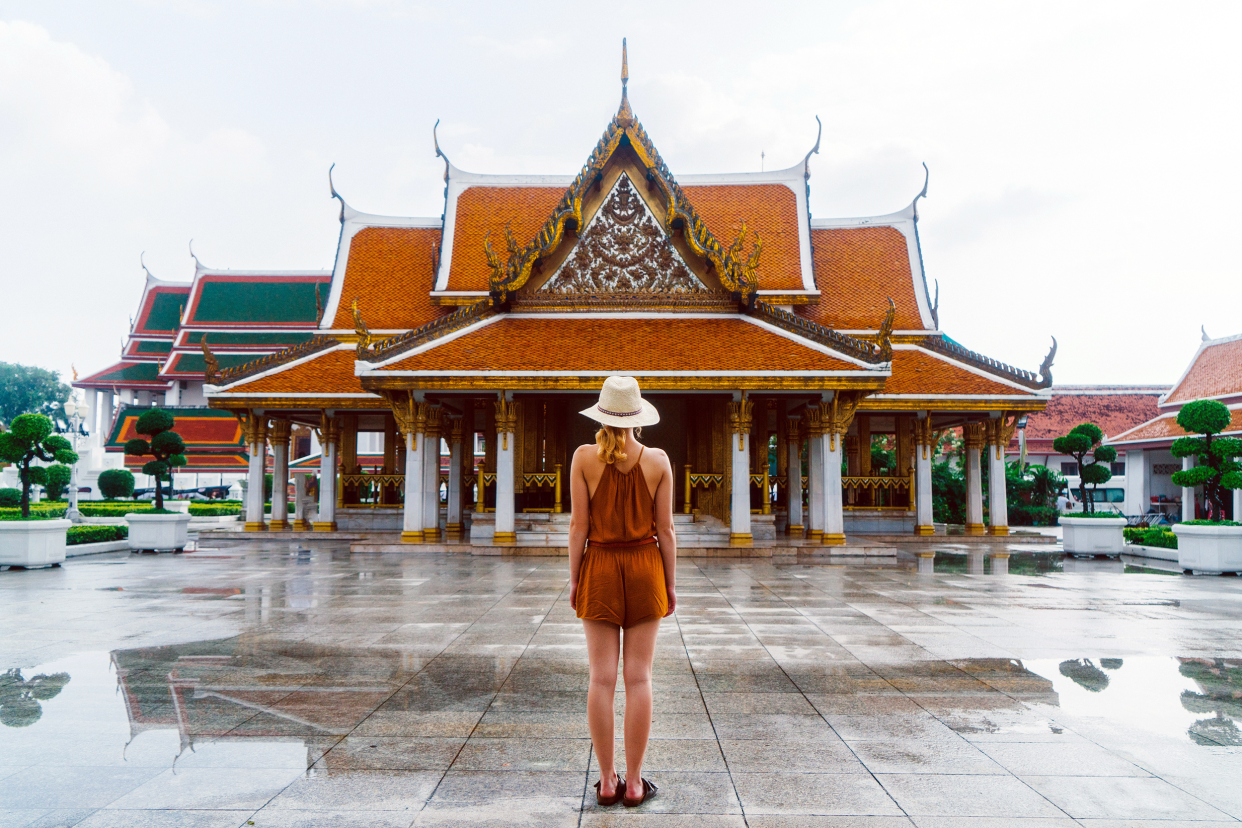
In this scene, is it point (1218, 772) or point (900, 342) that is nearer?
point (1218, 772)

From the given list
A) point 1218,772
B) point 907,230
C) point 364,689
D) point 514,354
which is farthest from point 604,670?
point 907,230

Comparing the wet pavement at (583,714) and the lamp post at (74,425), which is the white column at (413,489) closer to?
the wet pavement at (583,714)

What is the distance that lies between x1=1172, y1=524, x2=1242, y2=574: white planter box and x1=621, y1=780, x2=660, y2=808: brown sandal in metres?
12.2

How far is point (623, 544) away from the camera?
3420 millimetres

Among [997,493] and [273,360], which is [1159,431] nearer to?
[997,493]

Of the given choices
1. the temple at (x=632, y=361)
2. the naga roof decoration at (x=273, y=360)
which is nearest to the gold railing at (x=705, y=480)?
the temple at (x=632, y=361)

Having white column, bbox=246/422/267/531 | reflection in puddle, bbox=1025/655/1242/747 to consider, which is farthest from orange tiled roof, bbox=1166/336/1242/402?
white column, bbox=246/422/267/531

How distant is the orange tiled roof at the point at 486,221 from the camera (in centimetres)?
2136

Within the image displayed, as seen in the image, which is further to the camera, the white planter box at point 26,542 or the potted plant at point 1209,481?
the potted plant at point 1209,481

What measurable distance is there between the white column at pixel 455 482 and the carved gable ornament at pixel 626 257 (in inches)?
176

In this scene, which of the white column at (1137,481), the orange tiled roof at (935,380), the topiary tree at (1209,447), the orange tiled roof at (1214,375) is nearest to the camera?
the topiary tree at (1209,447)

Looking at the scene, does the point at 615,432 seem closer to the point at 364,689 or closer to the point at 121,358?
the point at 364,689

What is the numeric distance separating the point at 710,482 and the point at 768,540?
1845mm

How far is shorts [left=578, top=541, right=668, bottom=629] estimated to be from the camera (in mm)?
3340
